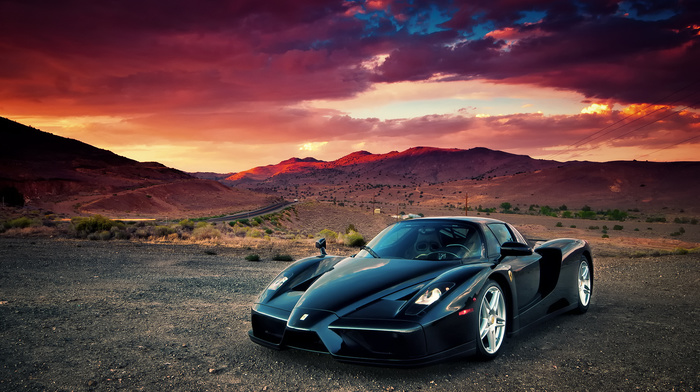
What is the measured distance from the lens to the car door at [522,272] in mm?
5402

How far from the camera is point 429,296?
14.1ft

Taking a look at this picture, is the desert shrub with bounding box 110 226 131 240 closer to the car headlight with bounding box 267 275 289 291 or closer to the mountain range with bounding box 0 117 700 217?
the car headlight with bounding box 267 275 289 291

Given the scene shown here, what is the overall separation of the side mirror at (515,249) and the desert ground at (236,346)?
3.45ft

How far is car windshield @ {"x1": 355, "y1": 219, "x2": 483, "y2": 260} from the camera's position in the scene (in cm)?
537

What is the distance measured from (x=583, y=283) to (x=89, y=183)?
9253 cm

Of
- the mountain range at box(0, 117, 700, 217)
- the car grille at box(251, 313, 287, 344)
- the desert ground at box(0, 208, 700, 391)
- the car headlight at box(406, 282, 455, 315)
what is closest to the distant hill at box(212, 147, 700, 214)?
the mountain range at box(0, 117, 700, 217)

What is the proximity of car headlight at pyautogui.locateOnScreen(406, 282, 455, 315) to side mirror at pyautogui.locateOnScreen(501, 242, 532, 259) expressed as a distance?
1018 mm

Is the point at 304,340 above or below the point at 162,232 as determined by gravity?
above

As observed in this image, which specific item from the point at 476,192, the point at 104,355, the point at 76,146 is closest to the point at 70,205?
the point at 76,146

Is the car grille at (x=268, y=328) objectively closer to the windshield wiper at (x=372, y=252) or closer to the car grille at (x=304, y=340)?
the car grille at (x=304, y=340)

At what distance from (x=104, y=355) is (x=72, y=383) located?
0.83m

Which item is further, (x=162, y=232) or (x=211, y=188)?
(x=211, y=188)

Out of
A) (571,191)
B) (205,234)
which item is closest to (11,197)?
(205,234)

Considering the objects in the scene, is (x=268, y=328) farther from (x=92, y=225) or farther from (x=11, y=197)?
(x=11, y=197)
